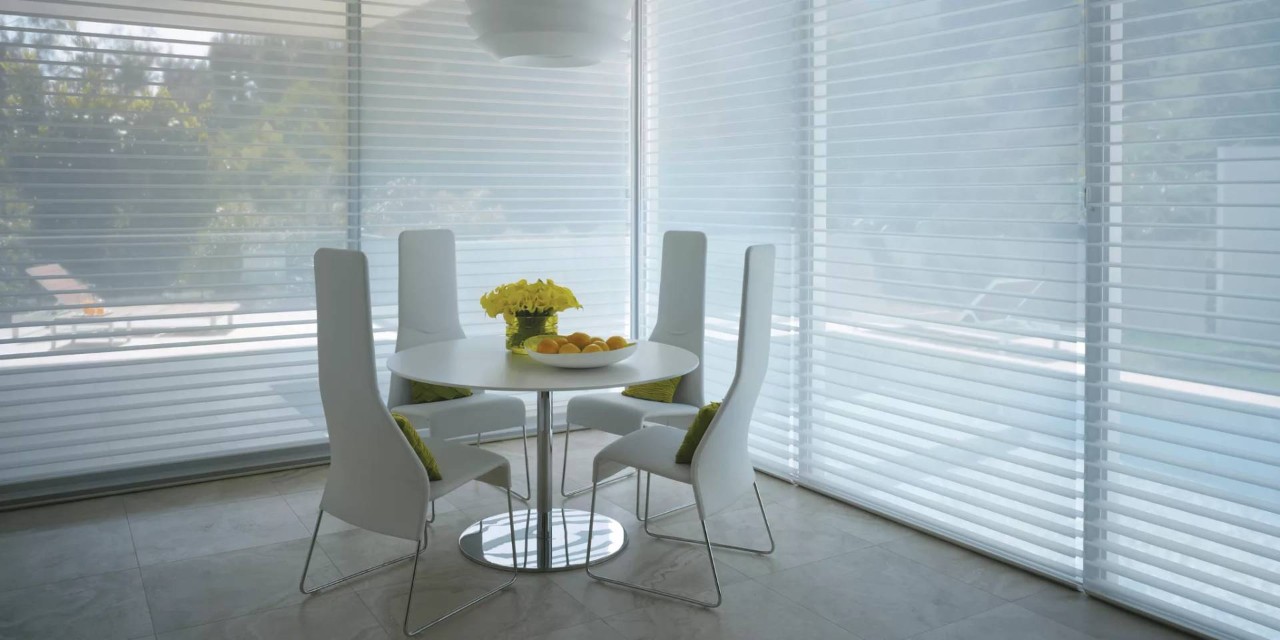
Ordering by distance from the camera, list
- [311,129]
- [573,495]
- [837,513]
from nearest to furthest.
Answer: [837,513] → [573,495] → [311,129]

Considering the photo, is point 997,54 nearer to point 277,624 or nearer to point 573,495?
point 573,495

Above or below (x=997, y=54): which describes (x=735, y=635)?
below

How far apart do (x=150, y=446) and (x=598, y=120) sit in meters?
2.65

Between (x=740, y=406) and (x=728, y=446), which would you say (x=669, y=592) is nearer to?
(x=728, y=446)

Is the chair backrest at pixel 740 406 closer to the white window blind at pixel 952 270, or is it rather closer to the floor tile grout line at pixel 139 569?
the white window blind at pixel 952 270

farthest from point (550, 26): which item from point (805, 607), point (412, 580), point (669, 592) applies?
point (805, 607)

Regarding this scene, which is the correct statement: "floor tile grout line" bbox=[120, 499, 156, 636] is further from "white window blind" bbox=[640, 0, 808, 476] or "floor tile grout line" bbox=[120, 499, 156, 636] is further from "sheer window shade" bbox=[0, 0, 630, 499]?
"white window blind" bbox=[640, 0, 808, 476]

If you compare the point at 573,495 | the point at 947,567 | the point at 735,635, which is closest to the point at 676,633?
the point at 735,635

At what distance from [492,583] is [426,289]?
4.64 feet

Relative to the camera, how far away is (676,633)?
2699mm

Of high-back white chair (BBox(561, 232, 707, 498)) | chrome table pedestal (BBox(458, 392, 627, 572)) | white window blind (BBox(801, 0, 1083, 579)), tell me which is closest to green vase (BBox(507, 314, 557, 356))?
chrome table pedestal (BBox(458, 392, 627, 572))

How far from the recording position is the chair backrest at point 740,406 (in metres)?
2.83

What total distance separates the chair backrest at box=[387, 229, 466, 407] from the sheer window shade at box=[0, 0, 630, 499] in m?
0.65

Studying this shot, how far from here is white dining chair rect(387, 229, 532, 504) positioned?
371 centimetres
